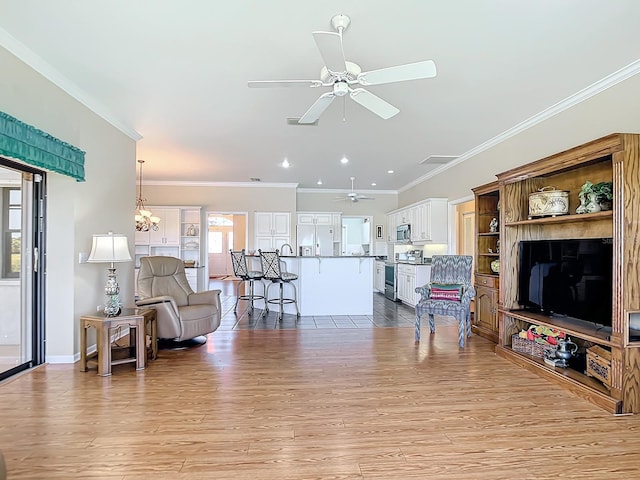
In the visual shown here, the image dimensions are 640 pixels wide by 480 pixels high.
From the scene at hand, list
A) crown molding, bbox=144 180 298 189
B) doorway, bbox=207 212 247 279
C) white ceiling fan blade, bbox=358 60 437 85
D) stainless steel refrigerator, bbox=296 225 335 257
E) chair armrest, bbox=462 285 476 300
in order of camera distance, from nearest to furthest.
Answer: white ceiling fan blade, bbox=358 60 437 85 < chair armrest, bbox=462 285 476 300 < crown molding, bbox=144 180 298 189 < stainless steel refrigerator, bbox=296 225 335 257 < doorway, bbox=207 212 247 279

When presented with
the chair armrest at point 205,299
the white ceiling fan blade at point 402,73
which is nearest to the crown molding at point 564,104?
the white ceiling fan blade at point 402,73

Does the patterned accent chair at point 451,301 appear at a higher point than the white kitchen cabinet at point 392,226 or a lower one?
lower

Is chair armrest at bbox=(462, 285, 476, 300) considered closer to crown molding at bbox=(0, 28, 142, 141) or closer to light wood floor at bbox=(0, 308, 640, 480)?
light wood floor at bbox=(0, 308, 640, 480)

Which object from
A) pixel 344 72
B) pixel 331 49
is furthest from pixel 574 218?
pixel 331 49

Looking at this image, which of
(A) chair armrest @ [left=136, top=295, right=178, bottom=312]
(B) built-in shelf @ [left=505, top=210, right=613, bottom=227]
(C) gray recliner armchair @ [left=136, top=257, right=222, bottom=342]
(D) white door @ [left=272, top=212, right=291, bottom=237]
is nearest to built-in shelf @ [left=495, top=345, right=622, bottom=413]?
(B) built-in shelf @ [left=505, top=210, right=613, bottom=227]

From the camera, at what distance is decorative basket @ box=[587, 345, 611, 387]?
9.55 feet

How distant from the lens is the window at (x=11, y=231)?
3441 mm

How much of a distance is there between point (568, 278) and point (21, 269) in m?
5.14

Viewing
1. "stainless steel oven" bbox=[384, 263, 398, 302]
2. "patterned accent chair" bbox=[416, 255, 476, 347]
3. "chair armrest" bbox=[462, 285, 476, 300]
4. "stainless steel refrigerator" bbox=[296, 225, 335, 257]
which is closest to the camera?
"patterned accent chair" bbox=[416, 255, 476, 347]

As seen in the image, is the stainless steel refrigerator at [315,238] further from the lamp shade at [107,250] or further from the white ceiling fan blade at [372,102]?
the white ceiling fan blade at [372,102]

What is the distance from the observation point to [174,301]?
4.35m

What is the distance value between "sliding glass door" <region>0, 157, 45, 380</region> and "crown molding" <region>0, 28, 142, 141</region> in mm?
854

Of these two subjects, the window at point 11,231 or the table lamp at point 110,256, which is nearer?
the window at point 11,231

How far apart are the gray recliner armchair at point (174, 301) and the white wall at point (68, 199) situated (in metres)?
0.50
